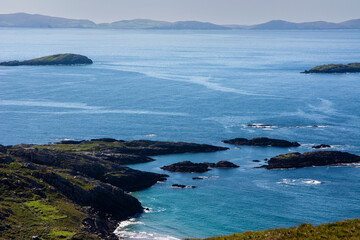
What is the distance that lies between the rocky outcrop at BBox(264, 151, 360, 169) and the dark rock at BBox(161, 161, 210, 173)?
14355 mm

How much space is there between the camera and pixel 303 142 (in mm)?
125250

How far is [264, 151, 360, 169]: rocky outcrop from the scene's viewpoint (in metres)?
109

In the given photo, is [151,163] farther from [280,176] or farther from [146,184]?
[280,176]

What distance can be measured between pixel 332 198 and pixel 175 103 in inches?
3807

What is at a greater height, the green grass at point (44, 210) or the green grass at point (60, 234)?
the green grass at point (44, 210)

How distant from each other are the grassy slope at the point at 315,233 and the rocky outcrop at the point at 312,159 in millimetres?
69180

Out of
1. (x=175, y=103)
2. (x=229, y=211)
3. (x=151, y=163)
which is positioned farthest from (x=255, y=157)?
(x=175, y=103)

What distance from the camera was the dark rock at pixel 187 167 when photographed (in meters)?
106

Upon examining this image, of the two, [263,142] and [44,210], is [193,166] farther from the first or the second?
[44,210]

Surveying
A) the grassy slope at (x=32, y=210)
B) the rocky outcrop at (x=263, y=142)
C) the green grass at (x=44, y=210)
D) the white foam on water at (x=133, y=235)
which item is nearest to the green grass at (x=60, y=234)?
the grassy slope at (x=32, y=210)

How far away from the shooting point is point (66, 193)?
79.6 m

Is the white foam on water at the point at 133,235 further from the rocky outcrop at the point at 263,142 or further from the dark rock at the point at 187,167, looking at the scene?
the rocky outcrop at the point at 263,142

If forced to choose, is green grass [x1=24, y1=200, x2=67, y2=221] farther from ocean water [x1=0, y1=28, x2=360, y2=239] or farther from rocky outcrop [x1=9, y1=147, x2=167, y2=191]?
rocky outcrop [x1=9, y1=147, x2=167, y2=191]

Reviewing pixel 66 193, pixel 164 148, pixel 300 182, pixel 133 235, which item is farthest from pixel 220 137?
pixel 133 235
